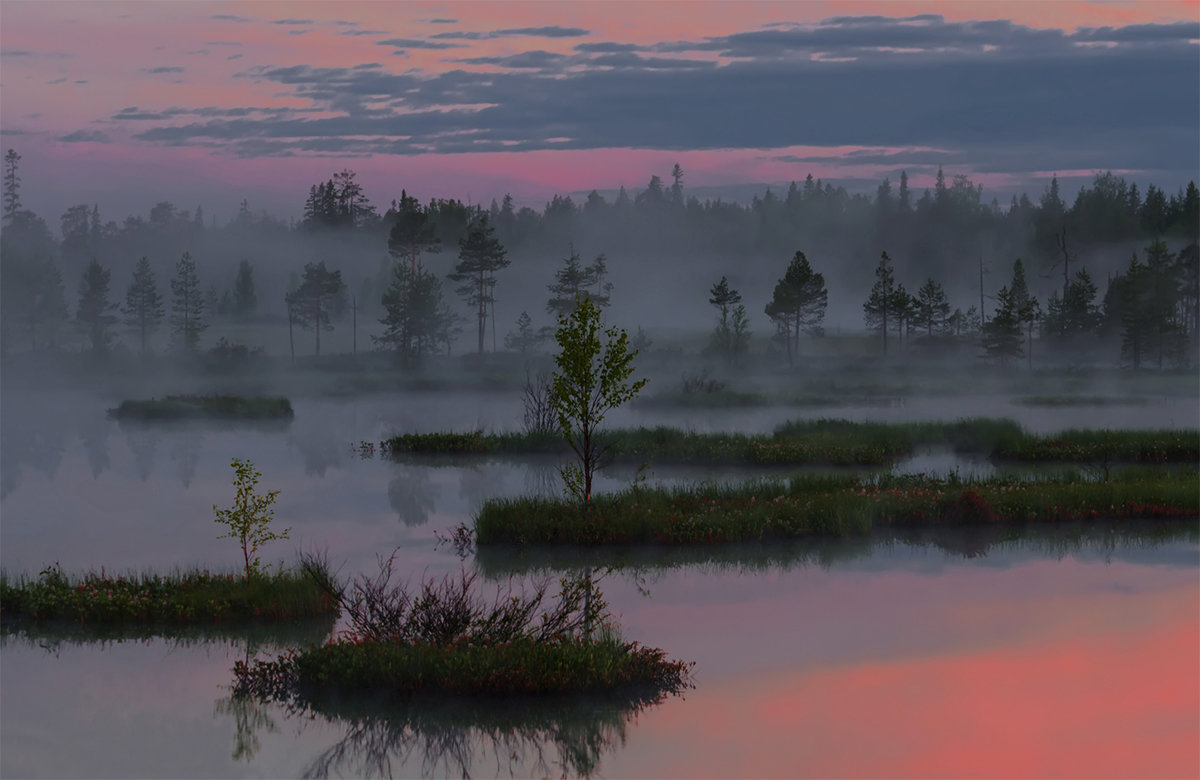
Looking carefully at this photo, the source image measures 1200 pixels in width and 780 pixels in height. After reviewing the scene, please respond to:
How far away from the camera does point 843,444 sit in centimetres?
4397

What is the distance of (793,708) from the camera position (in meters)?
16.3

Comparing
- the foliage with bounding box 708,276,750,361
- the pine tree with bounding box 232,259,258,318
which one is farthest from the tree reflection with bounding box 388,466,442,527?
the pine tree with bounding box 232,259,258,318

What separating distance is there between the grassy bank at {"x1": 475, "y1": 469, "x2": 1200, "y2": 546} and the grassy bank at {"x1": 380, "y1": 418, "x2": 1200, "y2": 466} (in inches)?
316

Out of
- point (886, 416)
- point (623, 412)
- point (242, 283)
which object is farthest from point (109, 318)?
point (886, 416)

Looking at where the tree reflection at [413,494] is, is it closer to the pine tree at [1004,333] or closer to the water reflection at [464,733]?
the water reflection at [464,733]

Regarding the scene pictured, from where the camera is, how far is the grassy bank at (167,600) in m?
20.5

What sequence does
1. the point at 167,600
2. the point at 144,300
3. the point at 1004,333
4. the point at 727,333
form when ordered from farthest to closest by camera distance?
the point at 144,300 → the point at 727,333 → the point at 1004,333 → the point at 167,600

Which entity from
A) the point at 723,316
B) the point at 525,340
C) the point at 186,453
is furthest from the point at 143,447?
the point at 525,340

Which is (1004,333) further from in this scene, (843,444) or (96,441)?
(96,441)

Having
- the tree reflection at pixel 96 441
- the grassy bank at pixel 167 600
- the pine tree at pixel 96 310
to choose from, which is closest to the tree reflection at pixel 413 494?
the grassy bank at pixel 167 600

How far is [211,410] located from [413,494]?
1397 inches

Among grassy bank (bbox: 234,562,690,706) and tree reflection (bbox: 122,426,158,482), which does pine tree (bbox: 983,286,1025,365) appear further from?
grassy bank (bbox: 234,562,690,706)

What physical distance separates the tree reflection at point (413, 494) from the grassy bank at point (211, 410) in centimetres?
2721

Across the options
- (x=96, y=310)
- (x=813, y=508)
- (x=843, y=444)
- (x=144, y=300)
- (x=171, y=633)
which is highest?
(x=813, y=508)
